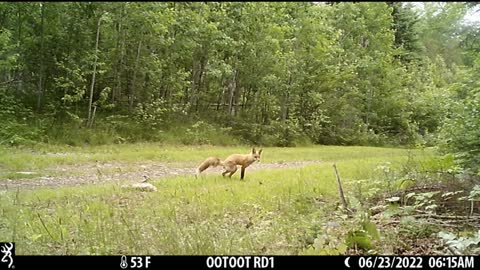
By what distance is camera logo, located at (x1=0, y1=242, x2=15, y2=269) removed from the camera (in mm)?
3797

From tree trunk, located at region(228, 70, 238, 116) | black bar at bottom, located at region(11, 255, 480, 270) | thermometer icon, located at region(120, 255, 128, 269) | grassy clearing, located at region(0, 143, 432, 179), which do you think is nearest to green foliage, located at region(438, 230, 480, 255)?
black bar at bottom, located at region(11, 255, 480, 270)

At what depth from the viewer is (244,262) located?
3.78 m

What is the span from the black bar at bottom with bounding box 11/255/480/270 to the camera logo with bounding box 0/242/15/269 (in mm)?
30

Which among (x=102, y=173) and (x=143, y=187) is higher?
(x=143, y=187)

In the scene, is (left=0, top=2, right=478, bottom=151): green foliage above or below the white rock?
above

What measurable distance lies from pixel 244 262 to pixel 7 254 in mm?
1947

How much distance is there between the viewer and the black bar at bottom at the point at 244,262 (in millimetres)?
3770

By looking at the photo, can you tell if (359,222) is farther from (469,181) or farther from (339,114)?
(339,114)

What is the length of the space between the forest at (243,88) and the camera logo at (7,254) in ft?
0.90

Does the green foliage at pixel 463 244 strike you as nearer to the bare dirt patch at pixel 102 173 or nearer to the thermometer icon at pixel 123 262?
the thermometer icon at pixel 123 262

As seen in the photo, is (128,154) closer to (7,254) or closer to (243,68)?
(243,68)

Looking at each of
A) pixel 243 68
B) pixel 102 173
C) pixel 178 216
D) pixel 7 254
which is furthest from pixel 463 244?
pixel 243 68

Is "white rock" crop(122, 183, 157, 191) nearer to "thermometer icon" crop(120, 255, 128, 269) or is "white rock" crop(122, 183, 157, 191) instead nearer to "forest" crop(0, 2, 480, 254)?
"forest" crop(0, 2, 480, 254)

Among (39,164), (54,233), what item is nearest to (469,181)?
(54,233)
